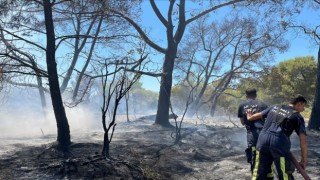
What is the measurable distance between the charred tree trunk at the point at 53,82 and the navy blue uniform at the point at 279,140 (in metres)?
5.23

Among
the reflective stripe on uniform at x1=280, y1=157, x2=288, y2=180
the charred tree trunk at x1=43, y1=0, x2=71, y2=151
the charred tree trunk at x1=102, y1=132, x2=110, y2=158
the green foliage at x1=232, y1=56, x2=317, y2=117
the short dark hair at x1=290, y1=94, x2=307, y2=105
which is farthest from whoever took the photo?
the green foliage at x1=232, y1=56, x2=317, y2=117

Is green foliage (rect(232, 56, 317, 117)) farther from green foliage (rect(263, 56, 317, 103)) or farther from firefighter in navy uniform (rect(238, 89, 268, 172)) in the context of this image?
firefighter in navy uniform (rect(238, 89, 268, 172))

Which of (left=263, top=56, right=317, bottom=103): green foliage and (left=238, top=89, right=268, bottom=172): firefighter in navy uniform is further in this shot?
(left=263, top=56, right=317, bottom=103): green foliage

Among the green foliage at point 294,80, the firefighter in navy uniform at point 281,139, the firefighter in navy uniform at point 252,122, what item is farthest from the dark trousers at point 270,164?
the green foliage at point 294,80

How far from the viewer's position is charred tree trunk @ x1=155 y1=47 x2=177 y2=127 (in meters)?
14.5

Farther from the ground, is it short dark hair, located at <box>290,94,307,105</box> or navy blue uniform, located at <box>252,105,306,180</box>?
short dark hair, located at <box>290,94,307,105</box>

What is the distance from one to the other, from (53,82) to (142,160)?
303 cm

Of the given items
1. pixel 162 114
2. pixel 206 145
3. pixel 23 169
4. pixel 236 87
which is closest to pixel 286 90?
pixel 236 87

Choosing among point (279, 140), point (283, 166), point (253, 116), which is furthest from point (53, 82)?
point (283, 166)

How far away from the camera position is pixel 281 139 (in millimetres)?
4828

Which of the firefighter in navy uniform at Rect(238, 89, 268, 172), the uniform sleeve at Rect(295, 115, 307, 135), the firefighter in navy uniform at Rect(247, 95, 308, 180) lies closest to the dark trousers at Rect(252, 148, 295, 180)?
the firefighter in navy uniform at Rect(247, 95, 308, 180)

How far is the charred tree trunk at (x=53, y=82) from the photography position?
8344 millimetres

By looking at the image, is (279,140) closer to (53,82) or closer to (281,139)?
(281,139)

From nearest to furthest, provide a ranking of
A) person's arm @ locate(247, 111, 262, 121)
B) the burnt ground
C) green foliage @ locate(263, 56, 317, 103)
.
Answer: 1. person's arm @ locate(247, 111, 262, 121)
2. the burnt ground
3. green foliage @ locate(263, 56, 317, 103)
